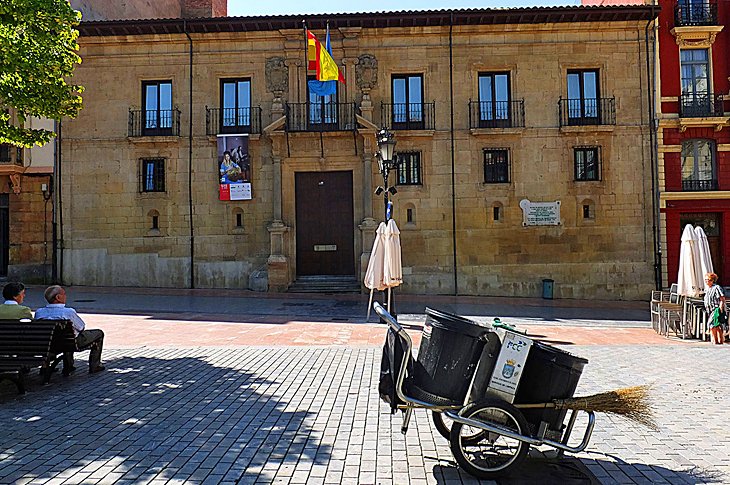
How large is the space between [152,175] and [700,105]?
22667mm

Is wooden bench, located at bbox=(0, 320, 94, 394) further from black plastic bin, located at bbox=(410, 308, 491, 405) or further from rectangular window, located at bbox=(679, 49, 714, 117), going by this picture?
rectangular window, located at bbox=(679, 49, 714, 117)

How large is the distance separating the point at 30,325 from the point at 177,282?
15377mm

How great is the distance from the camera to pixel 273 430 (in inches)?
200

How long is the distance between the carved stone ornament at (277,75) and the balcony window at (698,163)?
16458mm

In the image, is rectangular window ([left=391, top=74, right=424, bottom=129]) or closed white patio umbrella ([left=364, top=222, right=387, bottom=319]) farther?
rectangular window ([left=391, top=74, right=424, bottom=129])

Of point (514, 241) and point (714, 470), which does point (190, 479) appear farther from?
point (514, 241)

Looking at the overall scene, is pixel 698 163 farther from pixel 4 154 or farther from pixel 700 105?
pixel 4 154

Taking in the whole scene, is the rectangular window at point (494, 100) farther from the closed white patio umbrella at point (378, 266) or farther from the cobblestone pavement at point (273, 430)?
the cobblestone pavement at point (273, 430)

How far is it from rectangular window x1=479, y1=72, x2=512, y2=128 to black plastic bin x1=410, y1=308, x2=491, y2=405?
1813cm

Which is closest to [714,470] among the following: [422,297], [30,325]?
[30,325]

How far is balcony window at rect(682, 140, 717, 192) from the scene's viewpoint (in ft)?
69.1

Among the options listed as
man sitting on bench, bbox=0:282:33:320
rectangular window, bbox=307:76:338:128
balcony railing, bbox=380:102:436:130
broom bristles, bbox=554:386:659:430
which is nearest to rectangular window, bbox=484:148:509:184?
balcony railing, bbox=380:102:436:130

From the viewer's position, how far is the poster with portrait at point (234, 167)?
2098cm

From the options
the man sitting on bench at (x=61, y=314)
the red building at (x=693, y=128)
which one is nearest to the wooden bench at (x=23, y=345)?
the man sitting on bench at (x=61, y=314)
